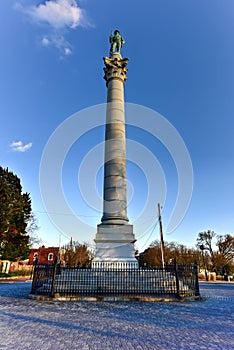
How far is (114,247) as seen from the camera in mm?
13266

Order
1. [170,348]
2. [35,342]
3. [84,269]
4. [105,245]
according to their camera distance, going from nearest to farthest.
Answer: [170,348], [35,342], [84,269], [105,245]

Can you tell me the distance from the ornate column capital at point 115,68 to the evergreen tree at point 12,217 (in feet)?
56.9

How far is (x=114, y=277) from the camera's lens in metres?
11.0

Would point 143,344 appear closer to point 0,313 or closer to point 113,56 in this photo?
point 0,313

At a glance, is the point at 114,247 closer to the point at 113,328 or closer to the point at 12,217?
the point at 113,328

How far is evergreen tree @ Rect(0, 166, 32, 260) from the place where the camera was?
88.4ft

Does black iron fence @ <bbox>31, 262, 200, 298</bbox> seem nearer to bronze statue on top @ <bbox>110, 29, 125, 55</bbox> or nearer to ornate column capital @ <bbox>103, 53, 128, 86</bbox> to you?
ornate column capital @ <bbox>103, 53, 128, 86</bbox>

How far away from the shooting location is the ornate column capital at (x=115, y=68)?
705 inches

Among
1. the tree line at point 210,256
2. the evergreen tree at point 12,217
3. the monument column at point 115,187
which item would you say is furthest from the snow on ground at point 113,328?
the tree line at point 210,256

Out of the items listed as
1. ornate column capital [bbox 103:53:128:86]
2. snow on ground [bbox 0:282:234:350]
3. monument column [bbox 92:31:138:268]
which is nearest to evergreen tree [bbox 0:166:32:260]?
monument column [bbox 92:31:138:268]

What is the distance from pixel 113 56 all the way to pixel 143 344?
1864cm

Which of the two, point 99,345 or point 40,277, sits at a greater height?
point 40,277

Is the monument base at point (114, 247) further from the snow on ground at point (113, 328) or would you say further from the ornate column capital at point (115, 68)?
the ornate column capital at point (115, 68)

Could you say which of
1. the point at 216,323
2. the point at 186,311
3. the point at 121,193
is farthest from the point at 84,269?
A: the point at 216,323
